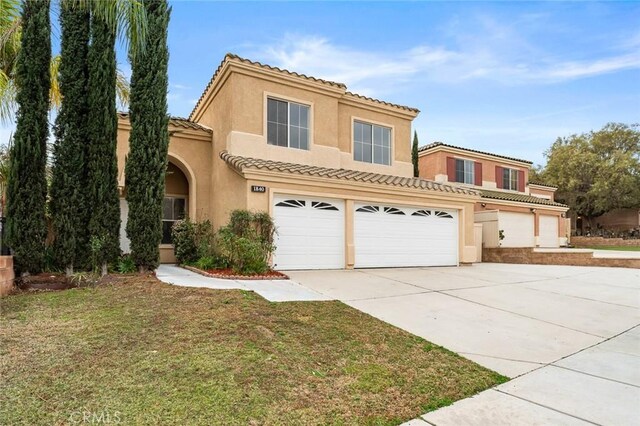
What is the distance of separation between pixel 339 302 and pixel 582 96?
12.6 meters

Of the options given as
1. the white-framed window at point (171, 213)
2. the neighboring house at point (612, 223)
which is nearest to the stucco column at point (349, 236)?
the white-framed window at point (171, 213)

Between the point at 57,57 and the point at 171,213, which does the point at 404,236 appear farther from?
the point at 57,57

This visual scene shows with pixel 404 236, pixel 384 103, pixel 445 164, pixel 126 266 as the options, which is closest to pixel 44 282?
pixel 126 266

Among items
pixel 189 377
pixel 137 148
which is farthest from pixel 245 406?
pixel 137 148

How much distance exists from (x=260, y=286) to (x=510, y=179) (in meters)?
26.1

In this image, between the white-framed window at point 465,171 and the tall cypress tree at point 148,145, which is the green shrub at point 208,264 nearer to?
the tall cypress tree at point 148,145

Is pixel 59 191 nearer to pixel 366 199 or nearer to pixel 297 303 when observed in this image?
pixel 297 303

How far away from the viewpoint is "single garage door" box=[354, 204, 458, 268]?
12711 mm

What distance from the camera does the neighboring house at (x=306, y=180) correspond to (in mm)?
11477

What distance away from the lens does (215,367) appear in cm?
388

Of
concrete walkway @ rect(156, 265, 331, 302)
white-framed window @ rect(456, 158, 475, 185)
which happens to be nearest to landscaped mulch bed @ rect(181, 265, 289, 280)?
concrete walkway @ rect(156, 265, 331, 302)

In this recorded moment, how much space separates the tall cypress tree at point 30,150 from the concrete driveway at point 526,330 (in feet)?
20.6

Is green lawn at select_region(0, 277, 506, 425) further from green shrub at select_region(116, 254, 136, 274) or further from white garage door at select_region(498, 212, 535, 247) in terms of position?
white garage door at select_region(498, 212, 535, 247)

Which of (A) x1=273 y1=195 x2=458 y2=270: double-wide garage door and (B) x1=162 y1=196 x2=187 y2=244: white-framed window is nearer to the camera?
(A) x1=273 y1=195 x2=458 y2=270: double-wide garage door
